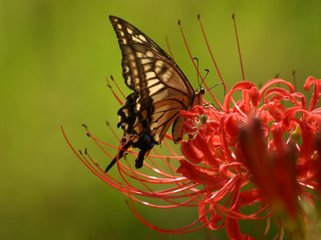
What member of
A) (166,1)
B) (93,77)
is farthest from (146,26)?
(93,77)

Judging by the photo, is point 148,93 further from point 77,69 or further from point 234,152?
point 77,69

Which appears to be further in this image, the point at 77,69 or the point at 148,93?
the point at 77,69

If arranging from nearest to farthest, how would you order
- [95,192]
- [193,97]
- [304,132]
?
[304,132]
[193,97]
[95,192]

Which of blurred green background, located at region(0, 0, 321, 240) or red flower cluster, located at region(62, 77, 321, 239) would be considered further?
blurred green background, located at region(0, 0, 321, 240)

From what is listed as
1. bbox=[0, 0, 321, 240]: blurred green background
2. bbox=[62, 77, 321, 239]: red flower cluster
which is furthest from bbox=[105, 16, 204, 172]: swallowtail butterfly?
bbox=[0, 0, 321, 240]: blurred green background

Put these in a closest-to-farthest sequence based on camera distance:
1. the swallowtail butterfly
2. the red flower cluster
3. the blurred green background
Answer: the red flower cluster, the swallowtail butterfly, the blurred green background

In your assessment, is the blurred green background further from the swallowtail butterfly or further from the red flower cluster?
the red flower cluster

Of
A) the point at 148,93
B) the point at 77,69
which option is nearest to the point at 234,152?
the point at 148,93

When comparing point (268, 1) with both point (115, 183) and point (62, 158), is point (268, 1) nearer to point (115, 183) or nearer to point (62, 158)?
point (62, 158)
